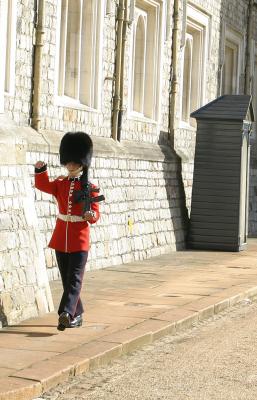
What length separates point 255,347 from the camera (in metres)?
10.0

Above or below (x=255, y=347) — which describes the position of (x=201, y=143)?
above

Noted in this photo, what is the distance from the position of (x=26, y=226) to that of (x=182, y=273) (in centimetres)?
535

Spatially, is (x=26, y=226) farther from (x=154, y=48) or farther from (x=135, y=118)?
(x=154, y=48)

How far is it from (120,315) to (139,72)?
31.4ft

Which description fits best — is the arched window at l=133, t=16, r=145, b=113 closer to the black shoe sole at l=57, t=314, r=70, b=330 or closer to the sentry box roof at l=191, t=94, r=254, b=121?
the sentry box roof at l=191, t=94, r=254, b=121

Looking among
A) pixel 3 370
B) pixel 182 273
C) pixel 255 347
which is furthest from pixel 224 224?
pixel 3 370

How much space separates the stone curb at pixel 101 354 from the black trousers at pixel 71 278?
42 centimetres

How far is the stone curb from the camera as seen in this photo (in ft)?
24.3

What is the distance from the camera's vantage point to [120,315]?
36.3 ft

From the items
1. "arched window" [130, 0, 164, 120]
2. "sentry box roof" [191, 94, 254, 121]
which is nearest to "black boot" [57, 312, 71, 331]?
"arched window" [130, 0, 164, 120]

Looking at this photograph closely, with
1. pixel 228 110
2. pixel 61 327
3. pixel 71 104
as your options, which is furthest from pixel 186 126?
pixel 61 327

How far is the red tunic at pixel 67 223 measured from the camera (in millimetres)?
9812

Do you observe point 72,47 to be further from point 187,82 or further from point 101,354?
point 101,354

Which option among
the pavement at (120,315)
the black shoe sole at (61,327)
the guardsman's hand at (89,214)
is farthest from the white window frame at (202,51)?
the black shoe sole at (61,327)
